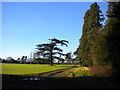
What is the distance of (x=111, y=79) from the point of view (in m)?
11.3

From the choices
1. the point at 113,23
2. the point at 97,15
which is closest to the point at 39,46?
the point at 97,15

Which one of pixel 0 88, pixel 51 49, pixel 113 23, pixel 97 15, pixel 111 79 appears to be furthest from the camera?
pixel 51 49

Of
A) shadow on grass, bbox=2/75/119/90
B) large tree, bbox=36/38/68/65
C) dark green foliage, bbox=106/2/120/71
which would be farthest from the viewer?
large tree, bbox=36/38/68/65

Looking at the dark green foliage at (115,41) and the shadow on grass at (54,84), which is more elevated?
the dark green foliage at (115,41)

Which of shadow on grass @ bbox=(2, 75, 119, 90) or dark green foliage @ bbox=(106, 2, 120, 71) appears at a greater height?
dark green foliage @ bbox=(106, 2, 120, 71)

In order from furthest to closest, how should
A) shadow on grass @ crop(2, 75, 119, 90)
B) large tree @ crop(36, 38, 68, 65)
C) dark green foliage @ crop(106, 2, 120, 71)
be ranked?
large tree @ crop(36, 38, 68, 65), dark green foliage @ crop(106, 2, 120, 71), shadow on grass @ crop(2, 75, 119, 90)

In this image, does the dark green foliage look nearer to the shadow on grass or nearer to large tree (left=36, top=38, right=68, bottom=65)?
the shadow on grass

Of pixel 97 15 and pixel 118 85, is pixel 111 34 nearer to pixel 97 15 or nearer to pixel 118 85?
pixel 118 85

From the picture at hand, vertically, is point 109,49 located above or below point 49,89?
above

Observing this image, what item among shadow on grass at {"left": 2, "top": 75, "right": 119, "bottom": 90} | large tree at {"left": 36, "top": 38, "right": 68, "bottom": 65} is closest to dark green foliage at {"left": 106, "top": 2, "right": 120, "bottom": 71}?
shadow on grass at {"left": 2, "top": 75, "right": 119, "bottom": 90}

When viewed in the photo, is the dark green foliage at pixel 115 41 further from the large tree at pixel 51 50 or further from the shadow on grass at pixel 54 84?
the large tree at pixel 51 50

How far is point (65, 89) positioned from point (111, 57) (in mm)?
4891

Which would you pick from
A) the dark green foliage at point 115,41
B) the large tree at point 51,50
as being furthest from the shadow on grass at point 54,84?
the large tree at point 51,50

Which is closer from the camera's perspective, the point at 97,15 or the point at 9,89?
the point at 9,89
